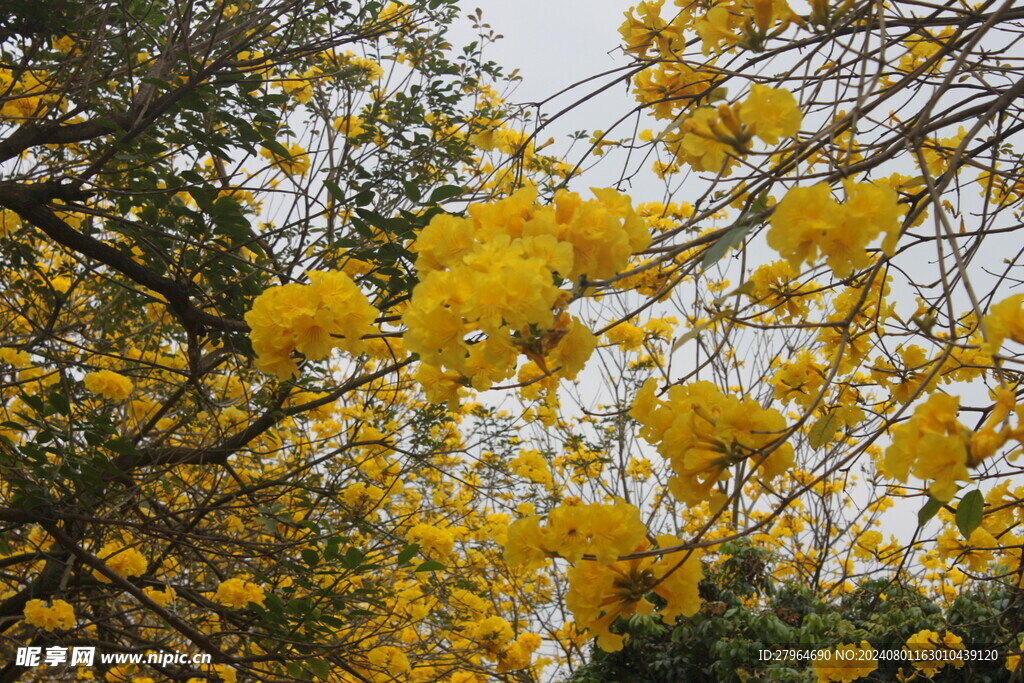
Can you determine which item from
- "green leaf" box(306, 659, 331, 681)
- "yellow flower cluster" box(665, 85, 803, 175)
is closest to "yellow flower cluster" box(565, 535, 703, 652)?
"yellow flower cluster" box(665, 85, 803, 175)

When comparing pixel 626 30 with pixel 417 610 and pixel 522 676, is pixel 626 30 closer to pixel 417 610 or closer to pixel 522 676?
pixel 417 610

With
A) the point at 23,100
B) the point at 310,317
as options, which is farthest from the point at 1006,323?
the point at 23,100

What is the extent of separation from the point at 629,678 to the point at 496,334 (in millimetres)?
4076

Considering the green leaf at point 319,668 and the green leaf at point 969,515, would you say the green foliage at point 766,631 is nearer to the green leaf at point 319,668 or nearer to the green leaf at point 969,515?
the green leaf at point 319,668

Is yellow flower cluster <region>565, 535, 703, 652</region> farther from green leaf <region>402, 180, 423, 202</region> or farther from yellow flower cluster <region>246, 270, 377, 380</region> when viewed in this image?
green leaf <region>402, 180, 423, 202</region>

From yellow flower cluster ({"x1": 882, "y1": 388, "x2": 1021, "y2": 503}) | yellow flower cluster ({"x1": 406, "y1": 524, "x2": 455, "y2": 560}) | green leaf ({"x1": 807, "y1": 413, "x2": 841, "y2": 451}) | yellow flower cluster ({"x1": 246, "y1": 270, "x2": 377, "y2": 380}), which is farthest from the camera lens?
yellow flower cluster ({"x1": 406, "y1": 524, "x2": 455, "y2": 560})

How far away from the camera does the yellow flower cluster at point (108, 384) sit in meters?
2.84

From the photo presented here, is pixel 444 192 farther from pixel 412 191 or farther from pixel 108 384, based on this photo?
pixel 108 384

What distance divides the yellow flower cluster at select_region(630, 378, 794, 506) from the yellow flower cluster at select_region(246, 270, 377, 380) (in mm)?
412

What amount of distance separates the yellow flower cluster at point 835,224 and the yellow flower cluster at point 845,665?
262 centimetres

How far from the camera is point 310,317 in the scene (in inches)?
40.7

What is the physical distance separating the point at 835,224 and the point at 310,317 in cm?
64

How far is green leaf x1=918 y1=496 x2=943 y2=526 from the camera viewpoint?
3.35 feet

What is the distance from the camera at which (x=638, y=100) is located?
173 centimetres
